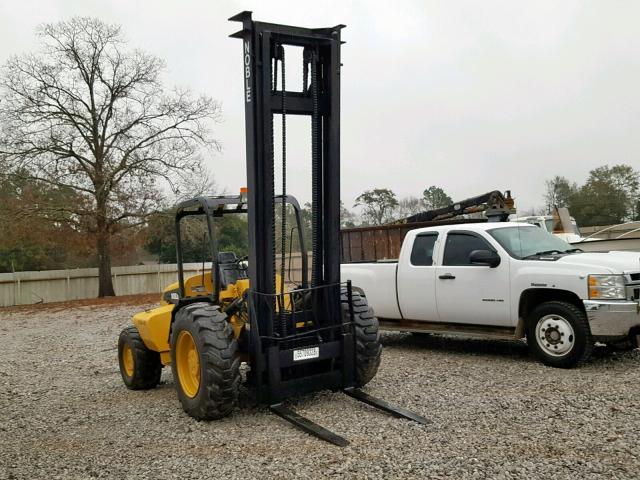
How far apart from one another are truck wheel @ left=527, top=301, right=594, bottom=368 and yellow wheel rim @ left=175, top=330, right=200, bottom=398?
4.54 meters

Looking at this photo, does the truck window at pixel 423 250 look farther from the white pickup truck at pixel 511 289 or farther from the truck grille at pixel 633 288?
the truck grille at pixel 633 288

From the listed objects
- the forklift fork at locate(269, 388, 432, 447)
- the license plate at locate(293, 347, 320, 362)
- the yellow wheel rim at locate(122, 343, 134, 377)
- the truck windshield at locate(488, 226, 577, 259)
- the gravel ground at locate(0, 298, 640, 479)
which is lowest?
the gravel ground at locate(0, 298, 640, 479)

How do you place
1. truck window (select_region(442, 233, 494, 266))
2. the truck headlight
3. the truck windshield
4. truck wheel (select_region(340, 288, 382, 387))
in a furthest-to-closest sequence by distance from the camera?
truck window (select_region(442, 233, 494, 266))
the truck windshield
the truck headlight
truck wheel (select_region(340, 288, 382, 387))

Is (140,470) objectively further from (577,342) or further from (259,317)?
(577,342)

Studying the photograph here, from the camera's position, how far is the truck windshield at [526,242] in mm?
9234

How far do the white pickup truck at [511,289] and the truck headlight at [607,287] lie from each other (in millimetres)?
12

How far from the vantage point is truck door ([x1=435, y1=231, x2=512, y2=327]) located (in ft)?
29.9

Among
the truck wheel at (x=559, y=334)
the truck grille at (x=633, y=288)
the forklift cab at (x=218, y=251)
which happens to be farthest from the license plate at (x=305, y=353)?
the truck grille at (x=633, y=288)

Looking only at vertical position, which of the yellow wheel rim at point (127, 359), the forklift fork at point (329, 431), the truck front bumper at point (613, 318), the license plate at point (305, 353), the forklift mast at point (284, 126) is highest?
the forklift mast at point (284, 126)

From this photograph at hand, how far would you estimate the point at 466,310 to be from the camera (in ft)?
31.1

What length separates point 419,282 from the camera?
1011 centimetres

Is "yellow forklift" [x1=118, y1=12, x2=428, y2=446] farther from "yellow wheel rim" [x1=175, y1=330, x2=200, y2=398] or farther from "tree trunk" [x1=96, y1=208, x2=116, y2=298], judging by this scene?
"tree trunk" [x1=96, y1=208, x2=116, y2=298]

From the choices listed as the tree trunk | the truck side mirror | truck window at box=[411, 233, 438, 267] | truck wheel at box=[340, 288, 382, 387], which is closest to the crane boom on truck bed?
truck window at box=[411, 233, 438, 267]

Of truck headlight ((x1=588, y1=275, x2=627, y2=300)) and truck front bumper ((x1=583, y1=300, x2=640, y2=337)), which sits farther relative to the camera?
truck headlight ((x1=588, y1=275, x2=627, y2=300))
